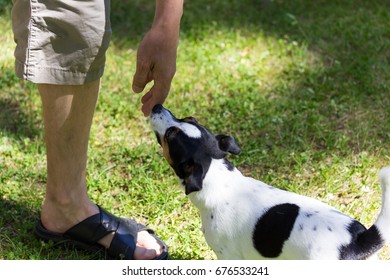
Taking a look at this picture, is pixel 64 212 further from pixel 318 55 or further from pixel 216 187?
pixel 318 55

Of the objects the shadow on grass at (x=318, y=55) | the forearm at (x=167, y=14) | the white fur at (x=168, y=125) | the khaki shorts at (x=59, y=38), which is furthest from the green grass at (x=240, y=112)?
the forearm at (x=167, y=14)

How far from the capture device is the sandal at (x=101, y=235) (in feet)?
10.5

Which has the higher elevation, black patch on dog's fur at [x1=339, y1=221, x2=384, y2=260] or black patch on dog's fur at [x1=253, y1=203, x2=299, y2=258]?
black patch on dog's fur at [x1=339, y1=221, x2=384, y2=260]

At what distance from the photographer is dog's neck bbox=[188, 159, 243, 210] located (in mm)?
2932

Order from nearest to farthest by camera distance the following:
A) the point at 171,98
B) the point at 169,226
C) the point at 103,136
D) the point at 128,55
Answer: the point at 169,226
the point at 103,136
the point at 171,98
the point at 128,55

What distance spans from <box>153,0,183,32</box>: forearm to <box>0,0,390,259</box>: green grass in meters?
1.29

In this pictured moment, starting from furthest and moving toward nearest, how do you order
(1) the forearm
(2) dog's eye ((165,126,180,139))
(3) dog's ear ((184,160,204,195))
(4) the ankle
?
(4) the ankle, (2) dog's eye ((165,126,180,139)), (3) dog's ear ((184,160,204,195)), (1) the forearm

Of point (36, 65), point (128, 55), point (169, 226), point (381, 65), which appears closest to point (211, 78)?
point (128, 55)

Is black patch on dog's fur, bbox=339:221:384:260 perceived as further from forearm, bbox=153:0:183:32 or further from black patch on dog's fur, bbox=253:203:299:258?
forearm, bbox=153:0:183:32

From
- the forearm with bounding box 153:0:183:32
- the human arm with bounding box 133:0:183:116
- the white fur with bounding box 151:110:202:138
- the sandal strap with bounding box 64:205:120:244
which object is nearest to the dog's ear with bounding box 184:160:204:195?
the white fur with bounding box 151:110:202:138

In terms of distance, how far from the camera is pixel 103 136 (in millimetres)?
4203

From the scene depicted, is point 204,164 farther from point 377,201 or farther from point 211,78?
point 211,78

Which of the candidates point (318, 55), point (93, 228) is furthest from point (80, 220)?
point (318, 55)
